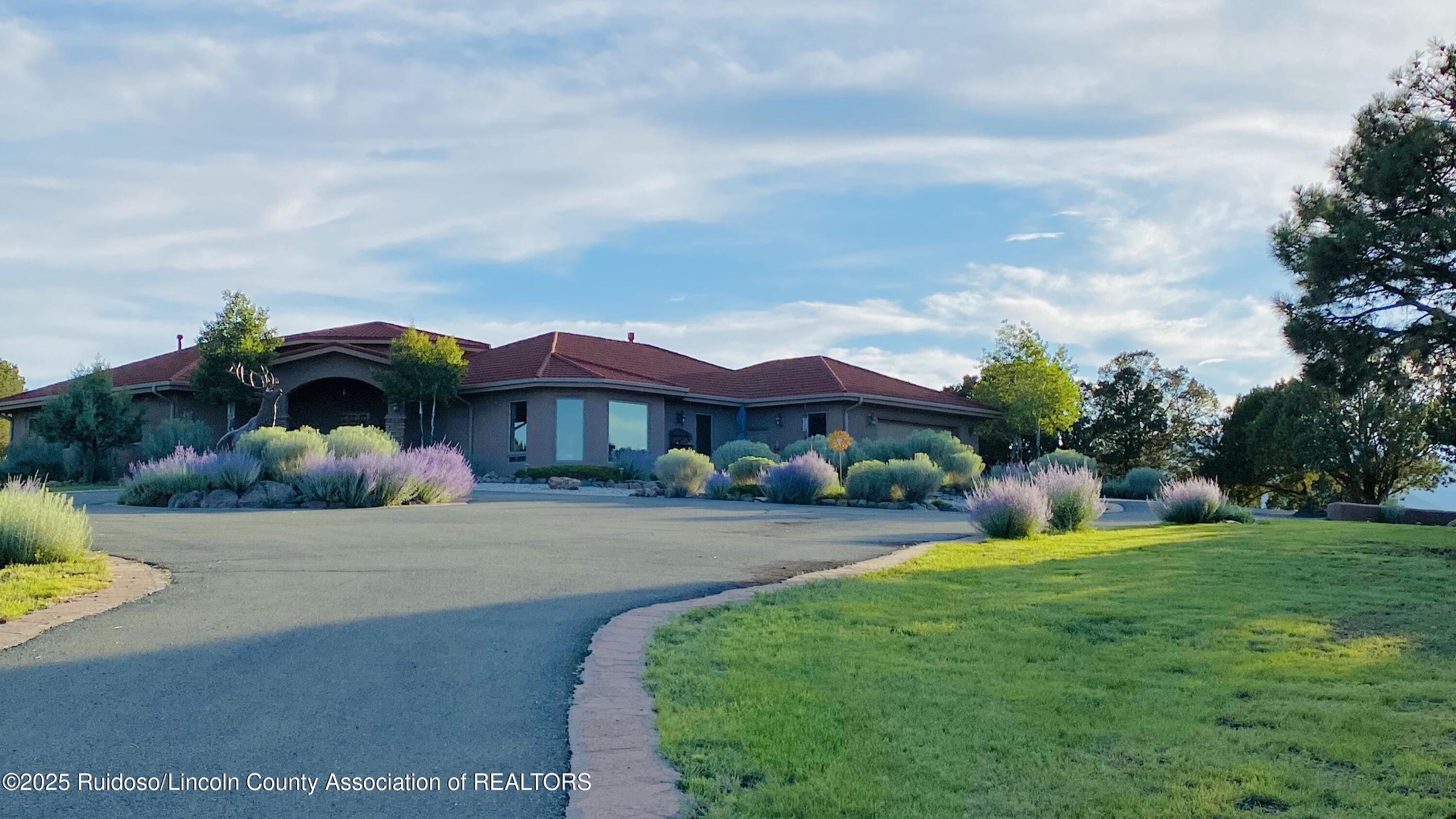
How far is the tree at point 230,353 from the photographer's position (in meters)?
28.4

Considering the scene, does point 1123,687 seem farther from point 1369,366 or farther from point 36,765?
point 1369,366

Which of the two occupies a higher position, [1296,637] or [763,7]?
[763,7]

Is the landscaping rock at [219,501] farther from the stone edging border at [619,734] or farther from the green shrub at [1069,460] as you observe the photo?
the green shrub at [1069,460]

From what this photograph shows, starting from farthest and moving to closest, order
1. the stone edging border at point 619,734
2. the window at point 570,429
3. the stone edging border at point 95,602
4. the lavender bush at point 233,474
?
the window at point 570,429
the lavender bush at point 233,474
the stone edging border at point 95,602
the stone edging border at point 619,734

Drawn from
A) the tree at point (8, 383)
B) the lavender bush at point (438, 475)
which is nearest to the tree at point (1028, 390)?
the lavender bush at point (438, 475)

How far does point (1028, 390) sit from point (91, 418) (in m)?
28.3

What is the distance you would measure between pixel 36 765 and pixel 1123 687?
4.36 m

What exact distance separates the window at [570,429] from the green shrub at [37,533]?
62.8ft

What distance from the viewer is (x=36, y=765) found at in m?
3.68

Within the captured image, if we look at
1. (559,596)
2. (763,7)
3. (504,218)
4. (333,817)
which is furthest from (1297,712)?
(504,218)

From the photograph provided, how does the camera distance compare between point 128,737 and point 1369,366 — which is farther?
point 1369,366

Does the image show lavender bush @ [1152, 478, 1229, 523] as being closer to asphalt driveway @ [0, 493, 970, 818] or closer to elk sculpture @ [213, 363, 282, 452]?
asphalt driveway @ [0, 493, 970, 818]

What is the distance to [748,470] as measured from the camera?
22.9m

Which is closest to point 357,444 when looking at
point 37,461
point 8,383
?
point 37,461
